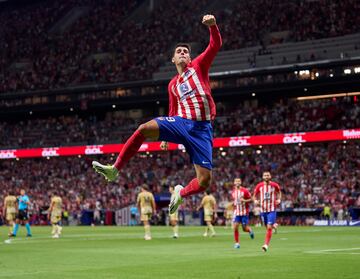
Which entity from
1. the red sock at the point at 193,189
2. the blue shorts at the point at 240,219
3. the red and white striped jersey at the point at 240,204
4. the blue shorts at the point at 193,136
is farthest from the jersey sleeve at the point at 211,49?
the red and white striped jersey at the point at 240,204

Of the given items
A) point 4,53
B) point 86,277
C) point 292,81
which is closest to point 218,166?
point 292,81

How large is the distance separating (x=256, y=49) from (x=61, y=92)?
812 inches

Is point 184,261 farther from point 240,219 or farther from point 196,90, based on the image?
point 196,90

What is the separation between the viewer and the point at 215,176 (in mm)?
60031

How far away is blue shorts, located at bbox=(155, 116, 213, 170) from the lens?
11094mm

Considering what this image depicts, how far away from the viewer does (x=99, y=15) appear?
83250 millimetres

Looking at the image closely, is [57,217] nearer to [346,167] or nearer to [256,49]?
[346,167]

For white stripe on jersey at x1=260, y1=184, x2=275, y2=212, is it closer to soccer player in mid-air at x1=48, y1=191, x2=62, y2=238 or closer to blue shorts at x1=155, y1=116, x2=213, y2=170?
blue shorts at x1=155, y1=116, x2=213, y2=170

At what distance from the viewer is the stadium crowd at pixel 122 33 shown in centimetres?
6612

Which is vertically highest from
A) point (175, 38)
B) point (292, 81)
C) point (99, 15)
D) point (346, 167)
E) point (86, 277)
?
point (99, 15)

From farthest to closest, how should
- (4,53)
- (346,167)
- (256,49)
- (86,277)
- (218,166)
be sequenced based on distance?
(4,53)
(256,49)
(218,166)
(346,167)
(86,277)

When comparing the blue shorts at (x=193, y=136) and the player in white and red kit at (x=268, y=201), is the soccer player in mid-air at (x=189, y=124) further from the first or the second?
the player in white and red kit at (x=268, y=201)

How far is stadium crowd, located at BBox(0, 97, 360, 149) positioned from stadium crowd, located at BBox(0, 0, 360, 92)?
13.9 feet

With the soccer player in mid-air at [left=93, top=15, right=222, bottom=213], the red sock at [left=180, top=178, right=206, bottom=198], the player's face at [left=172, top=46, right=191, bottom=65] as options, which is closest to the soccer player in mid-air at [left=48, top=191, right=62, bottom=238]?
the soccer player in mid-air at [left=93, top=15, right=222, bottom=213]
